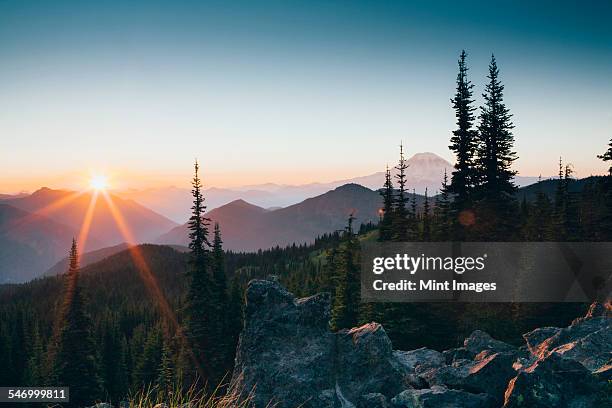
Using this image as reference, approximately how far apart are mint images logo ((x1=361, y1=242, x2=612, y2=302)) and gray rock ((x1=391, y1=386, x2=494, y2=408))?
20.2 m

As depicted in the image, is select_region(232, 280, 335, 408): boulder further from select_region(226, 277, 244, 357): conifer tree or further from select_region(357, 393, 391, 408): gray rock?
select_region(226, 277, 244, 357): conifer tree

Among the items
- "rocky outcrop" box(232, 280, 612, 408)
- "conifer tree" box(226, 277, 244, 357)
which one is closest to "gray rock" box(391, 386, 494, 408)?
"rocky outcrop" box(232, 280, 612, 408)

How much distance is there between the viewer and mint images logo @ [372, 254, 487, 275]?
34094 mm

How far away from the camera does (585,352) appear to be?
15.1 meters

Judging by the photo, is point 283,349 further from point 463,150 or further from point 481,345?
point 463,150

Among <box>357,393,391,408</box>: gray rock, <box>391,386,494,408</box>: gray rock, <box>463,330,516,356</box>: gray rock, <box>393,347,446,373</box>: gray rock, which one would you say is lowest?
<box>393,347,446,373</box>: gray rock

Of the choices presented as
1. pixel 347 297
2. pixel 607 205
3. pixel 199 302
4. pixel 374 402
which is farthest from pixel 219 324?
pixel 607 205

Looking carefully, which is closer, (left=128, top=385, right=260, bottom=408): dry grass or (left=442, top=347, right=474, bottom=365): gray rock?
(left=128, top=385, right=260, bottom=408): dry grass

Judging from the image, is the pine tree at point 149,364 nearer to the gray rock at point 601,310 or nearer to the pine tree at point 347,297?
the pine tree at point 347,297

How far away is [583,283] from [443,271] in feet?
35.0

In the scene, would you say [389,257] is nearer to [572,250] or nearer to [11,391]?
[572,250]

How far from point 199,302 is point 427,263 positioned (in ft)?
Answer: 66.6

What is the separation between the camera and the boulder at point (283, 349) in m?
14.1

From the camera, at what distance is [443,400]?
12.9 m
